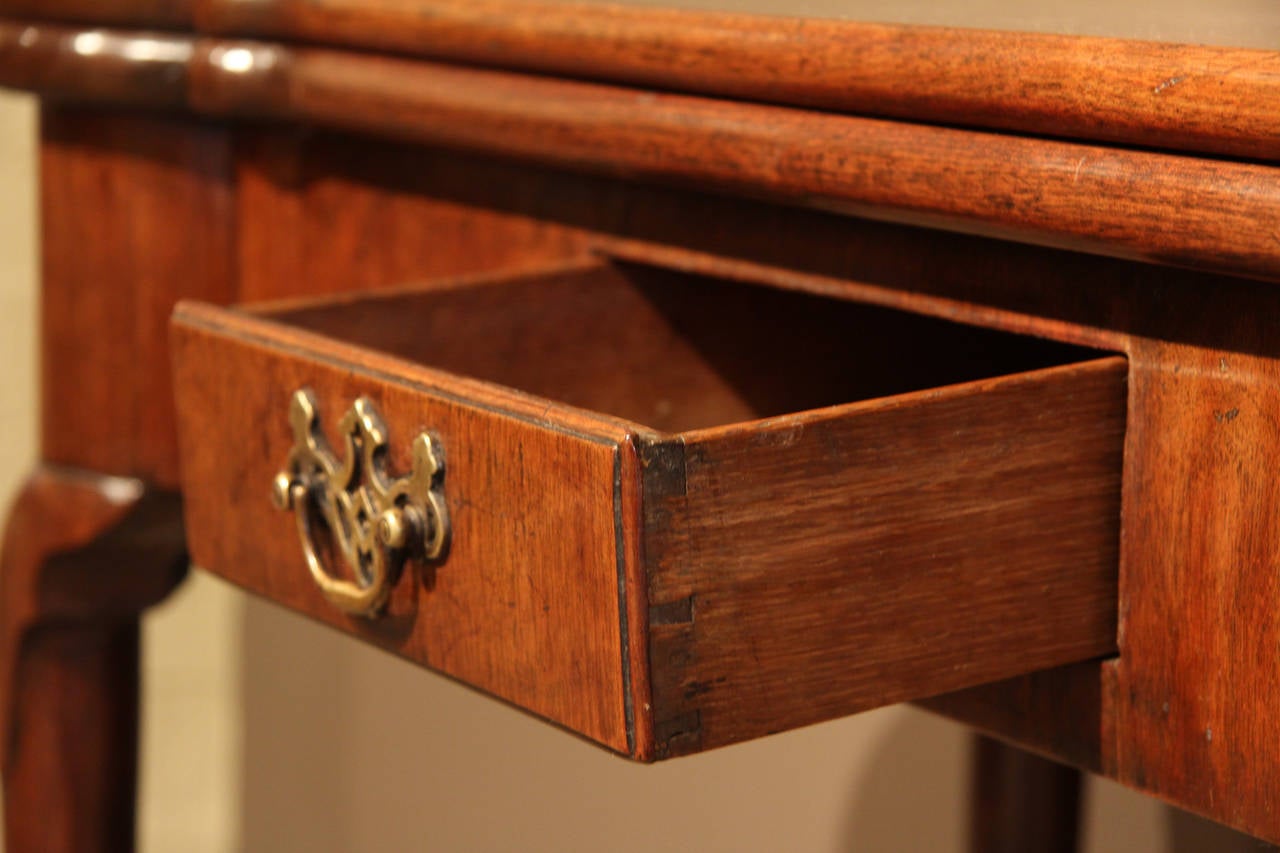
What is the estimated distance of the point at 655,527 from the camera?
0.44 m

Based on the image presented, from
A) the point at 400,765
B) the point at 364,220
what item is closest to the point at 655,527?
the point at 364,220

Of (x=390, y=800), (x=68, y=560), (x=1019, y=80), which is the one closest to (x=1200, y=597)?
(x=1019, y=80)

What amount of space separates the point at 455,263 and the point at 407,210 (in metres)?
0.04

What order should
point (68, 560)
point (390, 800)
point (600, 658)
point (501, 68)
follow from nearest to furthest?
point (600, 658), point (501, 68), point (68, 560), point (390, 800)

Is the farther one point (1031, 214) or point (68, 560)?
point (68, 560)

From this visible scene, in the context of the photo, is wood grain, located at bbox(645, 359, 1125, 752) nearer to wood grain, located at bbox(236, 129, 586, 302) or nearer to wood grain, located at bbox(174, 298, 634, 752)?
wood grain, located at bbox(174, 298, 634, 752)

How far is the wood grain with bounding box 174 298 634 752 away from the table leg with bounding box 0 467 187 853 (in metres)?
0.25

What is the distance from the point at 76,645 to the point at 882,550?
1.78ft

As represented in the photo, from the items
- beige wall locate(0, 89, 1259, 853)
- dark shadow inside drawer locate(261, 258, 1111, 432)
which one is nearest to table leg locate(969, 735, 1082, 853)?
beige wall locate(0, 89, 1259, 853)

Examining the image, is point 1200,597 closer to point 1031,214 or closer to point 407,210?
point 1031,214

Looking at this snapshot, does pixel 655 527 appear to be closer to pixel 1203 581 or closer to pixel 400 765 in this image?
pixel 1203 581

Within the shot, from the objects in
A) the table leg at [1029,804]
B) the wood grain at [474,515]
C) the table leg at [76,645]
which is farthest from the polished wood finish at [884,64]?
the table leg at [1029,804]

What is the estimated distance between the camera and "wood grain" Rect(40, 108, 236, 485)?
0.81 metres

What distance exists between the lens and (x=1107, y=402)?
500mm
